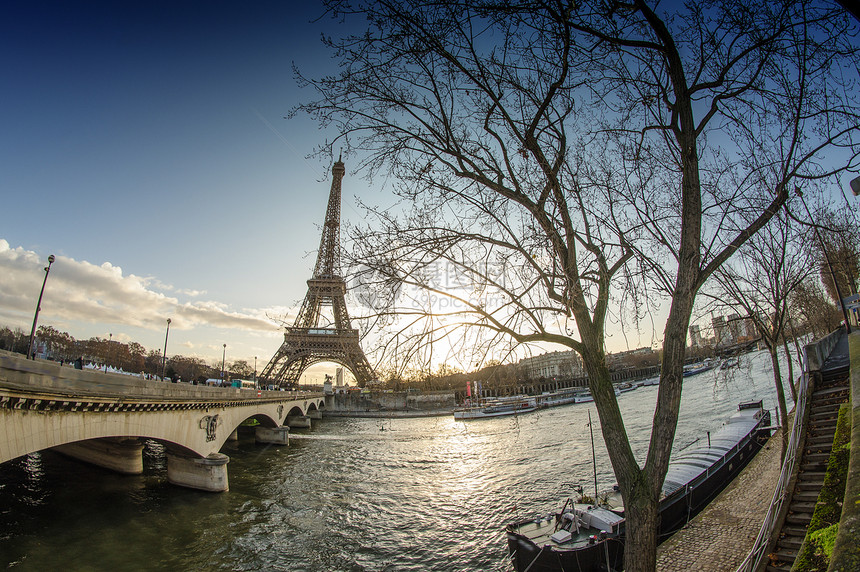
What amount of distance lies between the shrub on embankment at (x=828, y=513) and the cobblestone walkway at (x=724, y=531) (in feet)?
12.1

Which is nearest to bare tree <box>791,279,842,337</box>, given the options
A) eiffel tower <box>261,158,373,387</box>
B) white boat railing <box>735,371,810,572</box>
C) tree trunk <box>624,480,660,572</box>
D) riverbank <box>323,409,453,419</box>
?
white boat railing <box>735,371,810,572</box>

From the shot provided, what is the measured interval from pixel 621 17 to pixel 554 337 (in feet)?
11.9

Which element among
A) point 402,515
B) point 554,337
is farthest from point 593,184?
point 402,515

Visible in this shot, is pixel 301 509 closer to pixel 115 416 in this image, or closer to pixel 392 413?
pixel 115 416

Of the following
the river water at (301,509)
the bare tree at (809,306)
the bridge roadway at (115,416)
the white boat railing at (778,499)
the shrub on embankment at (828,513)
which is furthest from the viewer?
the bare tree at (809,306)

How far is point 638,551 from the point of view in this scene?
13.1 ft

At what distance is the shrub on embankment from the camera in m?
4.16

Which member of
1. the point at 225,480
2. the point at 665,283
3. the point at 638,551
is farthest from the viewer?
the point at 225,480

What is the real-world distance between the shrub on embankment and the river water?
11.6ft

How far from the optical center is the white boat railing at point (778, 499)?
7617 millimetres

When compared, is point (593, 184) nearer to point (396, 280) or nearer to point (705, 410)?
point (396, 280)

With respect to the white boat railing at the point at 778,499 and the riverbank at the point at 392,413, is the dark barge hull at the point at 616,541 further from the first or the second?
the riverbank at the point at 392,413

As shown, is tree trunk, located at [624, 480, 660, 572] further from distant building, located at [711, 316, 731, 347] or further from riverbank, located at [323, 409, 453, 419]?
riverbank, located at [323, 409, 453, 419]

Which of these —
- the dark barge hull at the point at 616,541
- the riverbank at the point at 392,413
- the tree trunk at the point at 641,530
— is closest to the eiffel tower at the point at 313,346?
the riverbank at the point at 392,413
